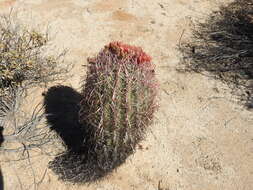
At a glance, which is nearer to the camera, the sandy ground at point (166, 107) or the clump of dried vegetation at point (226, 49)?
the sandy ground at point (166, 107)

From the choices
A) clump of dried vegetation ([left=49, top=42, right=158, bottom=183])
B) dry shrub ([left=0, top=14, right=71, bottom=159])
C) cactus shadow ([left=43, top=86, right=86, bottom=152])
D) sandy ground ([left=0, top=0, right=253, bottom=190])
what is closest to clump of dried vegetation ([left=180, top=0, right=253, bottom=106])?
sandy ground ([left=0, top=0, right=253, bottom=190])

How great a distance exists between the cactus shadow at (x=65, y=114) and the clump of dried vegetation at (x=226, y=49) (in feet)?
5.58

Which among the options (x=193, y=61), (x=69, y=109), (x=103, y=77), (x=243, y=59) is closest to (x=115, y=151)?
(x=103, y=77)

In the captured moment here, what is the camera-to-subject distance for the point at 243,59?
16.7 ft

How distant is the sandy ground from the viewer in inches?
145

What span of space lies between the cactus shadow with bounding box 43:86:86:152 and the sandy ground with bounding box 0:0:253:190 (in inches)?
9.7

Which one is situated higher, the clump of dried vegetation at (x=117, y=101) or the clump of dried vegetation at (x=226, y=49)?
the clump of dried vegetation at (x=117, y=101)

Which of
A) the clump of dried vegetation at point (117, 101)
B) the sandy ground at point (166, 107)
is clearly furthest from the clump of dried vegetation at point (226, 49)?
the clump of dried vegetation at point (117, 101)

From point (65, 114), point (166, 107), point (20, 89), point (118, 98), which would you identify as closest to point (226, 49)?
point (166, 107)

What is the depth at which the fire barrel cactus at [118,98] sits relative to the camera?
3.01m

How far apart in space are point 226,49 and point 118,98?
275cm

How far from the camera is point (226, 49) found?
5172 mm

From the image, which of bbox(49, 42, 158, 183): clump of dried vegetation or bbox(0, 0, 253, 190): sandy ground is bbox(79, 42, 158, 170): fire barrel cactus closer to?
bbox(49, 42, 158, 183): clump of dried vegetation

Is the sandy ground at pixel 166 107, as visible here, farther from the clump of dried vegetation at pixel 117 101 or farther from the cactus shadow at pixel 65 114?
the clump of dried vegetation at pixel 117 101
